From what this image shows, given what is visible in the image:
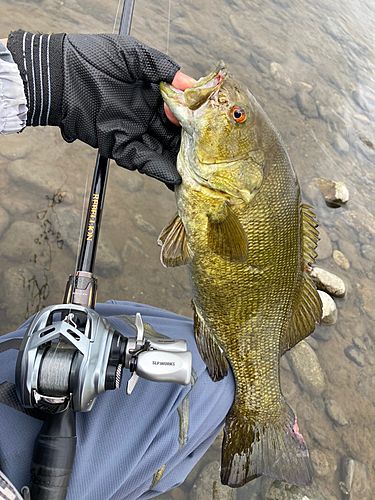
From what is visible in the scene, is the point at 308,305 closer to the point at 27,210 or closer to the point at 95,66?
the point at 95,66

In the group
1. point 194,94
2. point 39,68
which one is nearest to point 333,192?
point 194,94

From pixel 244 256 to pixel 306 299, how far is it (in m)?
0.40

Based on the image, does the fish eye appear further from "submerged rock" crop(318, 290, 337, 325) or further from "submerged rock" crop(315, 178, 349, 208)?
"submerged rock" crop(315, 178, 349, 208)

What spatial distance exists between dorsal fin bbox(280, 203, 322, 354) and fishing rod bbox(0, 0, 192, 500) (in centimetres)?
80

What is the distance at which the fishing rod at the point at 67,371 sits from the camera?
1388 millimetres

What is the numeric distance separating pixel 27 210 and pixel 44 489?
235 cm

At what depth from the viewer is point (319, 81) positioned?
6680mm

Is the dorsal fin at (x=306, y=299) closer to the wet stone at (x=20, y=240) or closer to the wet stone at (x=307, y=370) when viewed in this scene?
the wet stone at (x=307, y=370)

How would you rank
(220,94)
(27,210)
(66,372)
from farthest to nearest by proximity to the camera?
(27,210), (220,94), (66,372)

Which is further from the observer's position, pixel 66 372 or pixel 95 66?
pixel 95 66

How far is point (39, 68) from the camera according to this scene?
1.89 metres

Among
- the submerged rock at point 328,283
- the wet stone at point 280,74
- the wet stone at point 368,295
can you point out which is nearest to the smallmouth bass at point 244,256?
the submerged rock at point 328,283

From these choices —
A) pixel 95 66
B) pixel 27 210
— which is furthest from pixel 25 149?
pixel 95 66

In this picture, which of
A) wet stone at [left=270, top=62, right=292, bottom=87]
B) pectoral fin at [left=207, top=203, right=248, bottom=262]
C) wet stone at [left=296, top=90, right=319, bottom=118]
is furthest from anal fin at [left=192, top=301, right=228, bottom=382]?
wet stone at [left=270, top=62, right=292, bottom=87]
